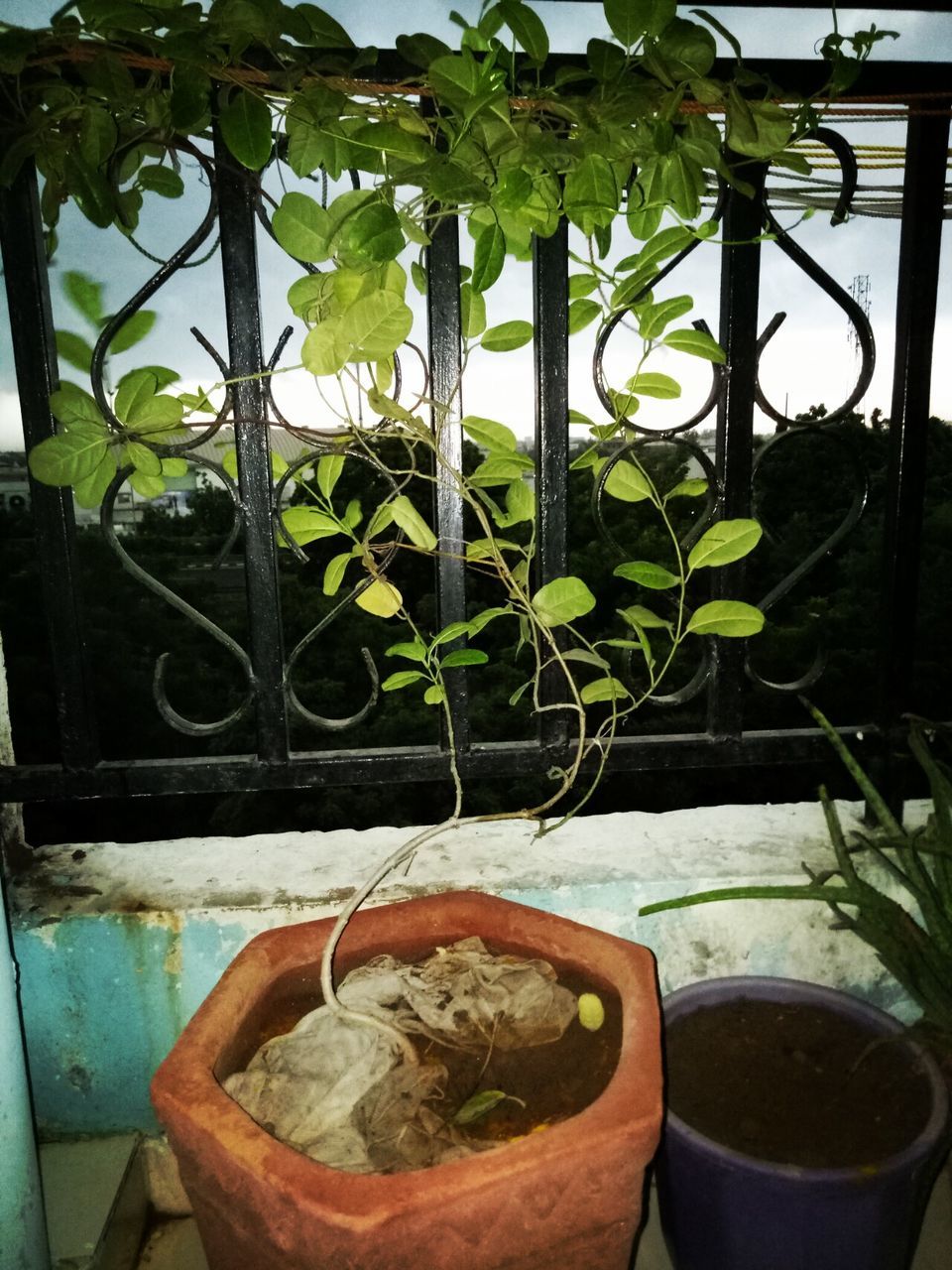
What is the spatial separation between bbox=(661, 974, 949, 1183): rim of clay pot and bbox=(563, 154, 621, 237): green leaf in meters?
0.97

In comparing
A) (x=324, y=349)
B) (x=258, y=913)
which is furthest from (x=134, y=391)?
(x=258, y=913)

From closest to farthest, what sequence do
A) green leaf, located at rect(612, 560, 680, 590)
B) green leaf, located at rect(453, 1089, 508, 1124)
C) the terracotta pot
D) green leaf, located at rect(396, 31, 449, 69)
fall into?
1. the terracotta pot
2. green leaf, located at rect(453, 1089, 508, 1124)
3. green leaf, located at rect(396, 31, 449, 69)
4. green leaf, located at rect(612, 560, 680, 590)

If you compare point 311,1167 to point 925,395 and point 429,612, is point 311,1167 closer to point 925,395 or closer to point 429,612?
point 925,395

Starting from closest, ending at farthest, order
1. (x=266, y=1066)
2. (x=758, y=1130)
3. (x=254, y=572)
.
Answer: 1. (x=266, y=1066)
2. (x=758, y=1130)
3. (x=254, y=572)

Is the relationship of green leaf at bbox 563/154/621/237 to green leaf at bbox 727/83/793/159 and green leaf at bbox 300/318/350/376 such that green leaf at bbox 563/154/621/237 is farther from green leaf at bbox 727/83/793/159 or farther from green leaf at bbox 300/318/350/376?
green leaf at bbox 300/318/350/376

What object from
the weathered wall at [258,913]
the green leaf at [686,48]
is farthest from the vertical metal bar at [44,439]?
the green leaf at [686,48]

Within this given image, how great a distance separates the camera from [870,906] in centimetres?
100

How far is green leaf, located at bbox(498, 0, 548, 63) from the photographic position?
2.66 ft

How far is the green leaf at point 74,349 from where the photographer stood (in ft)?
3.28

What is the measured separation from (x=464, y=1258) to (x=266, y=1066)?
0.82 feet

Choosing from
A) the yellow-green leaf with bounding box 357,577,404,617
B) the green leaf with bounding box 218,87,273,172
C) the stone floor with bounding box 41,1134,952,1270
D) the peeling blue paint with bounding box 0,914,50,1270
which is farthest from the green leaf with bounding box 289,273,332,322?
the stone floor with bounding box 41,1134,952,1270

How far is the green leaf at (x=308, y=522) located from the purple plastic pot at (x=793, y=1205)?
82cm

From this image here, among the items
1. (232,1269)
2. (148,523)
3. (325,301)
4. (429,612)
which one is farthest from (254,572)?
(148,523)

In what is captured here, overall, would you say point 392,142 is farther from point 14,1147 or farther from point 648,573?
point 14,1147
